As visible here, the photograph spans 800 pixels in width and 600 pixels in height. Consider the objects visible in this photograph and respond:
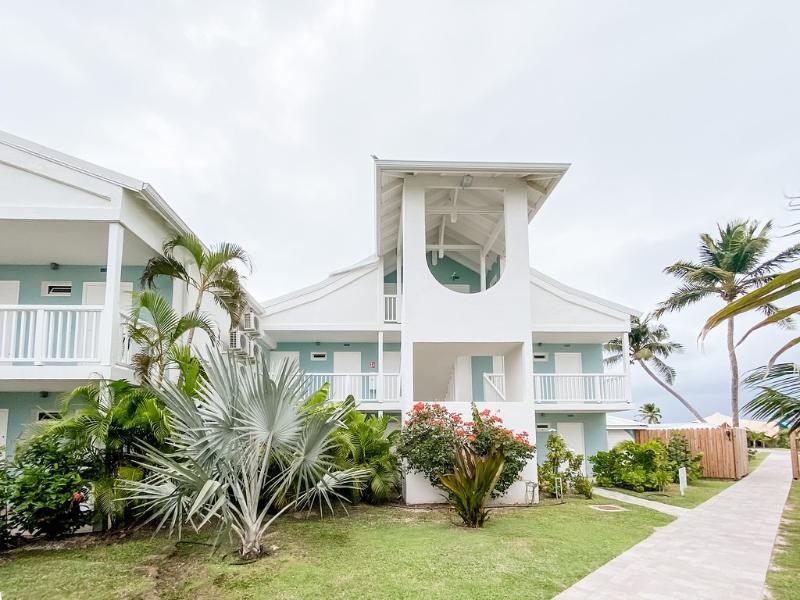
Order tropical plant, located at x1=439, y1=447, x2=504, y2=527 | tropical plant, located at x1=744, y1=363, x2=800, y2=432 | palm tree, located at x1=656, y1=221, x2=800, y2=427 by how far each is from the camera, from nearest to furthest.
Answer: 1. tropical plant, located at x1=744, y1=363, x2=800, y2=432
2. tropical plant, located at x1=439, y1=447, x2=504, y2=527
3. palm tree, located at x1=656, y1=221, x2=800, y2=427

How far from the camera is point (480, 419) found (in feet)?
40.3

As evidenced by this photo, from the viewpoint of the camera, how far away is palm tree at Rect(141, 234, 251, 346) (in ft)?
36.4

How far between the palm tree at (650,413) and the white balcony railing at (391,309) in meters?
40.0

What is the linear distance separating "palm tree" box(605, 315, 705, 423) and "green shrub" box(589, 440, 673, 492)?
19455mm

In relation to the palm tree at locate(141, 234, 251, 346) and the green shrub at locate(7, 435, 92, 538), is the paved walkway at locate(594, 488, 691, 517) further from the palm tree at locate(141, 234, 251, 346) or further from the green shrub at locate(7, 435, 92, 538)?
the green shrub at locate(7, 435, 92, 538)

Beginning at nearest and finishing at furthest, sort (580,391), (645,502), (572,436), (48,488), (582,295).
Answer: (48,488) → (645,502) → (580,391) → (582,295) → (572,436)

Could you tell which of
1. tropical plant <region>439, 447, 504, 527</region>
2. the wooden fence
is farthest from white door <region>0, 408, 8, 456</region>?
the wooden fence

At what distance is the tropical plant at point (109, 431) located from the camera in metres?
8.34

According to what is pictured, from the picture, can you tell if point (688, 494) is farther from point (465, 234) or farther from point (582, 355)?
point (465, 234)

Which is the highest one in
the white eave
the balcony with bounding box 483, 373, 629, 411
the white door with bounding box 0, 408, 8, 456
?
the white eave

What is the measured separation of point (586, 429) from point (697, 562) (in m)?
11.7

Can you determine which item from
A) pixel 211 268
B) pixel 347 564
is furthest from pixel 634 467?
pixel 211 268

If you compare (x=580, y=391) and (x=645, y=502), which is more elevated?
(x=580, y=391)

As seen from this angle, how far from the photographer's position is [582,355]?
19.8 m
